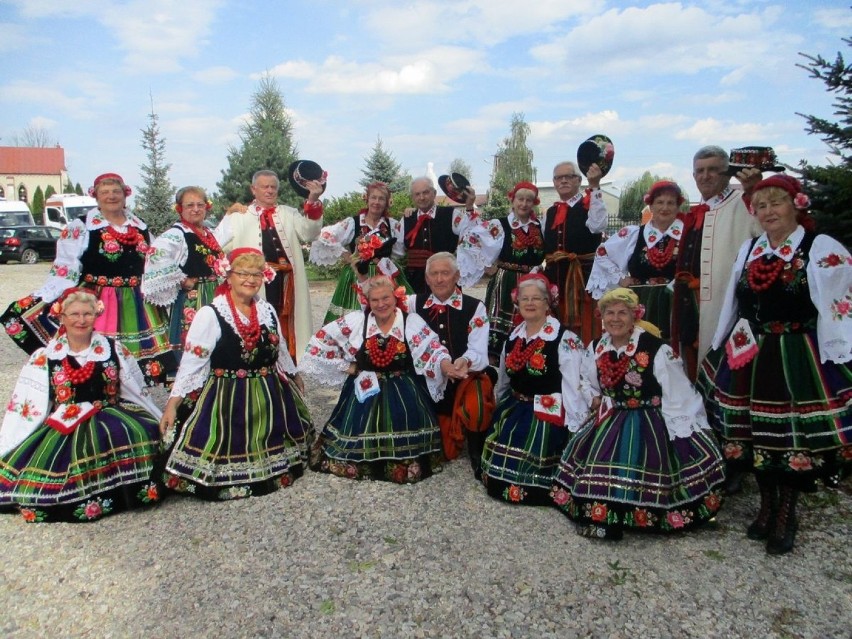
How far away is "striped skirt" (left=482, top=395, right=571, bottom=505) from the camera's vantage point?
3.63 m

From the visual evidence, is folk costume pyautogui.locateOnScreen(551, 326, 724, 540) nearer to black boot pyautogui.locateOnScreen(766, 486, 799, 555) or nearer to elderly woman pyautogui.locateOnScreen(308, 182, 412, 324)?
black boot pyautogui.locateOnScreen(766, 486, 799, 555)

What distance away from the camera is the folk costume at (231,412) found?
3.70 meters

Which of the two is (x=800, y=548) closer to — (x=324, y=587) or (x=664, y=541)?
(x=664, y=541)

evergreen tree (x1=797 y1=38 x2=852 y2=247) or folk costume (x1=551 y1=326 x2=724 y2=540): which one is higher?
evergreen tree (x1=797 y1=38 x2=852 y2=247)

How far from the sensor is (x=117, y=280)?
475 cm

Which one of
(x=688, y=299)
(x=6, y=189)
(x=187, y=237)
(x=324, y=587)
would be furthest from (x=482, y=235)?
(x=6, y=189)

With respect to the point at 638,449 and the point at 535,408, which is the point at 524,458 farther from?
the point at 638,449

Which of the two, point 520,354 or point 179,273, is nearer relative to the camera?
point 520,354

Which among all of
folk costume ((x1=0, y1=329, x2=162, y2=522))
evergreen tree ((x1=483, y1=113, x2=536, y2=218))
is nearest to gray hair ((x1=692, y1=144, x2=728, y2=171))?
folk costume ((x1=0, y1=329, x2=162, y2=522))

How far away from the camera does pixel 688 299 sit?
405 cm

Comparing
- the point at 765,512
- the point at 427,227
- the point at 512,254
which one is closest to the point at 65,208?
the point at 427,227

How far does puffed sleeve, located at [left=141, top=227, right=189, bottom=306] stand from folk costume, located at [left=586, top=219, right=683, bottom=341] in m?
3.05

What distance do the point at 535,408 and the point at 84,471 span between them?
2.44 m

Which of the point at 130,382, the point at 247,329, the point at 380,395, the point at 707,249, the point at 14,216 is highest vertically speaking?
the point at 14,216
